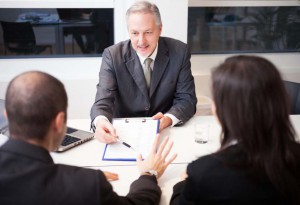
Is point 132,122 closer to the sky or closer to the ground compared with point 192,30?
closer to the ground

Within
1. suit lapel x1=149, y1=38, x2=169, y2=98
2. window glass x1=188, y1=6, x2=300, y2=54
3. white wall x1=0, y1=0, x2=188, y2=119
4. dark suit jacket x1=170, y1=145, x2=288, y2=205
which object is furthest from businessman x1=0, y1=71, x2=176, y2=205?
window glass x1=188, y1=6, x2=300, y2=54

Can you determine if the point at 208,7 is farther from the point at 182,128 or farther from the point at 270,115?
the point at 270,115

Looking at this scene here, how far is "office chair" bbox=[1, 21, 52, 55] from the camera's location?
136 inches

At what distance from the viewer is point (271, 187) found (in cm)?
102

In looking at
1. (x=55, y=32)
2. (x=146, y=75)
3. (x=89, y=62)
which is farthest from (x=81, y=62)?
(x=146, y=75)

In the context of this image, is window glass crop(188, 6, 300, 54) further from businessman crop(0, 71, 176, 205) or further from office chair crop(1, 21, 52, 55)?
businessman crop(0, 71, 176, 205)

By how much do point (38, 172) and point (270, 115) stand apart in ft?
2.24

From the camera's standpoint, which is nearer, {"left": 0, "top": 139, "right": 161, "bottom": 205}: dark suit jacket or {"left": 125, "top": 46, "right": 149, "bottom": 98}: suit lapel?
{"left": 0, "top": 139, "right": 161, "bottom": 205}: dark suit jacket

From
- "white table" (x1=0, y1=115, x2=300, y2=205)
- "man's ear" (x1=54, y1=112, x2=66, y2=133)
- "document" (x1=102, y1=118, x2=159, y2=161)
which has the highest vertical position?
"man's ear" (x1=54, y1=112, x2=66, y2=133)

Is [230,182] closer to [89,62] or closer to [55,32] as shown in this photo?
[89,62]

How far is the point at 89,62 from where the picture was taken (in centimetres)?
355

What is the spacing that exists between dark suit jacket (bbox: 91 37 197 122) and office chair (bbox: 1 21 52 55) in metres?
1.55

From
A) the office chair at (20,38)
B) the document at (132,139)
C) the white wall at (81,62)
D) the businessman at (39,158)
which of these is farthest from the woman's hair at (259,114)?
the office chair at (20,38)

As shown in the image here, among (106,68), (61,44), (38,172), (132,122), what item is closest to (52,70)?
(61,44)
